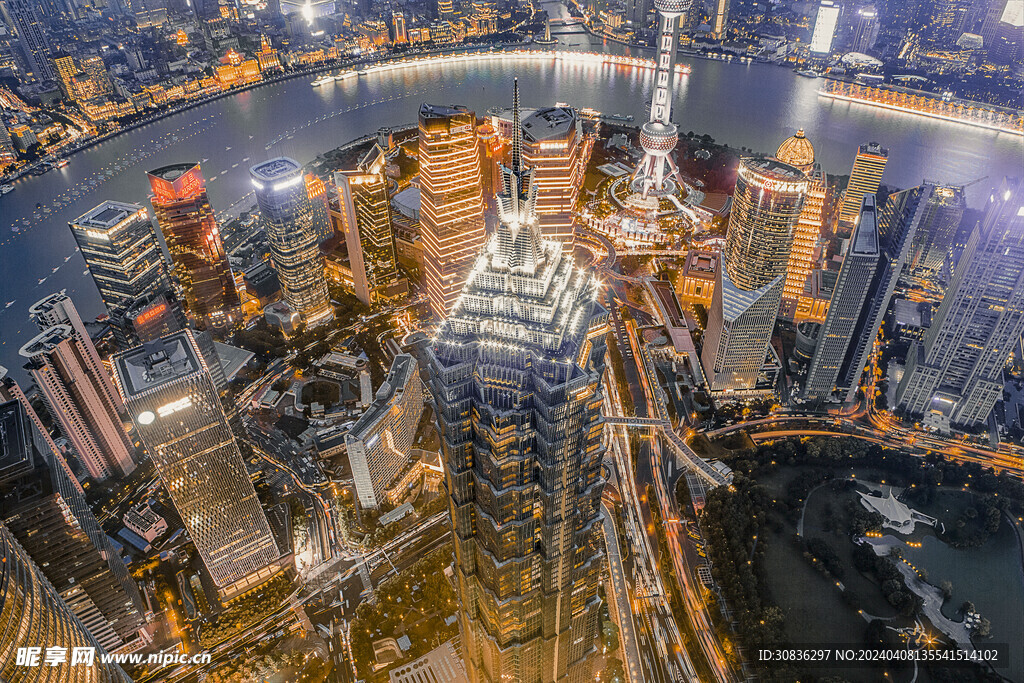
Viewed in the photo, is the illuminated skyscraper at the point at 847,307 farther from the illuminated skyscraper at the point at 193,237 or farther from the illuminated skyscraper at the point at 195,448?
the illuminated skyscraper at the point at 193,237

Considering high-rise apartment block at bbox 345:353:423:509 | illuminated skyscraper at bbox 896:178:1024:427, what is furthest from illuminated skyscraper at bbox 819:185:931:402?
high-rise apartment block at bbox 345:353:423:509

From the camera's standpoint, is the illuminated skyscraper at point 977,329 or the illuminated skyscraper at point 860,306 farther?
the illuminated skyscraper at point 860,306

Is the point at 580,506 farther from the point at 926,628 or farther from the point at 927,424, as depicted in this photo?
the point at 927,424

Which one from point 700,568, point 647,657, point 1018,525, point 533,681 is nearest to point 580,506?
point 533,681

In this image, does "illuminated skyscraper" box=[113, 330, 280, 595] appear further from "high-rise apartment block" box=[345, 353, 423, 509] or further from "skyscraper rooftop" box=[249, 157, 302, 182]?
"skyscraper rooftop" box=[249, 157, 302, 182]

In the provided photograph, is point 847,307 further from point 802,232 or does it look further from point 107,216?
point 107,216

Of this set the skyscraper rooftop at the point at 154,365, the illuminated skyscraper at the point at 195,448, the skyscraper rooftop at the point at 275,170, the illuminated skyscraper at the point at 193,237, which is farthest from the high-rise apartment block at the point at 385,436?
the illuminated skyscraper at the point at 193,237

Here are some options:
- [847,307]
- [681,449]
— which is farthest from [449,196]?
[847,307]

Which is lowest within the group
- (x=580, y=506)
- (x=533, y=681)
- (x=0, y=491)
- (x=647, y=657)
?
(x=647, y=657)
